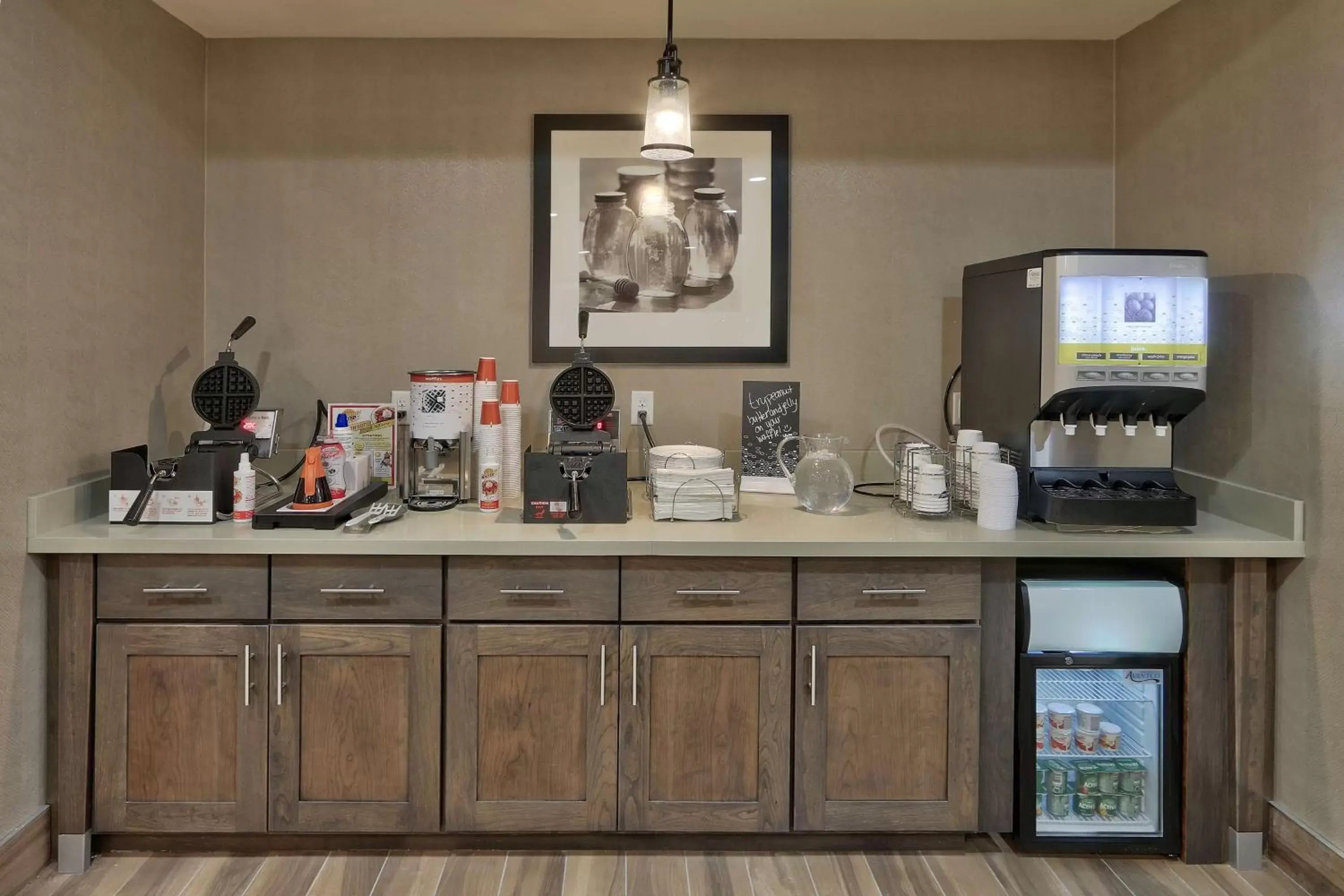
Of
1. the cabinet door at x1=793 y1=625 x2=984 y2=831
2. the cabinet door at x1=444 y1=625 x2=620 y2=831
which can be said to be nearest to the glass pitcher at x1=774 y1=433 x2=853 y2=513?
the cabinet door at x1=793 y1=625 x2=984 y2=831

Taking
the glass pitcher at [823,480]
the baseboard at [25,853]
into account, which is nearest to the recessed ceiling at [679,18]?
the glass pitcher at [823,480]

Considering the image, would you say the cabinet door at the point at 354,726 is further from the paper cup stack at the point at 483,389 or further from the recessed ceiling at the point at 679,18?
the recessed ceiling at the point at 679,18

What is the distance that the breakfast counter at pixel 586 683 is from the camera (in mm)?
2248

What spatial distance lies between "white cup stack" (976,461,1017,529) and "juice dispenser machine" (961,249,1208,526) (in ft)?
0.26

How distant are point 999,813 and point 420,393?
6.11 feet

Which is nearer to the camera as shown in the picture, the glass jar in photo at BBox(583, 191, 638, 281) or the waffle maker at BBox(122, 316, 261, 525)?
the waffle maker at BBox(122, 316, 261, 525)

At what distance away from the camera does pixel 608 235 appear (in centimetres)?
300

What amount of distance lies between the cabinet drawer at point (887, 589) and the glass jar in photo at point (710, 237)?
112 cm

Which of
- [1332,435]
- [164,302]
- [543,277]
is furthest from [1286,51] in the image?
[164,302]

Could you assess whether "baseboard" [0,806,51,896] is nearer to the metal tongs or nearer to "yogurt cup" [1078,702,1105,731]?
the metal tongs

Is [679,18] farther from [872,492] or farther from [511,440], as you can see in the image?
[872,492]

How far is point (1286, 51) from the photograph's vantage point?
7.39ft

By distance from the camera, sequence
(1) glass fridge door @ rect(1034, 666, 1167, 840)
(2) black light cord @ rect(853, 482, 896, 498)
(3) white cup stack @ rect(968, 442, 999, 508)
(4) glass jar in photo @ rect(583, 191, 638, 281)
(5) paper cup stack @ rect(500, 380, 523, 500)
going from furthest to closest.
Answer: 1. (4) glass jar in photo @ rect(583, 191, 638, 281)
2. (2) black light cord @ rect(853, 482, 896, 498)
3. (5) paper cup stack @ rect(500, 380, 523, 500)
4. (3) white cup stack @ rect(968, 442, 999, 508)
5. (1) glass fridge door @ rect(1034, 666, 1167, 840)

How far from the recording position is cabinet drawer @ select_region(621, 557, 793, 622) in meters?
2.27
